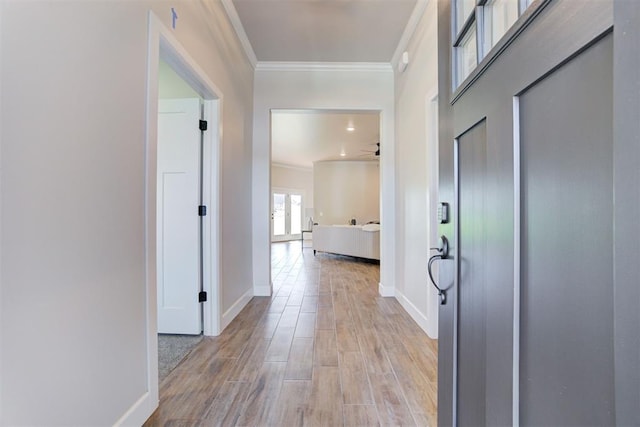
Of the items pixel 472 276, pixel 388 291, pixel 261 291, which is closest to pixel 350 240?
pixel 388 291

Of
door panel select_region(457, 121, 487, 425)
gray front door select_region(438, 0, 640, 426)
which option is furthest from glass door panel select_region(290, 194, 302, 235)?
gray front door select_region(438, 0, 640, 426)

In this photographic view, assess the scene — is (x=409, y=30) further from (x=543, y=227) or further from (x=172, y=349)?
(x=172, y=349)

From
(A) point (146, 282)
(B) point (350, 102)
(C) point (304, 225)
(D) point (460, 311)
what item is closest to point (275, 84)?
(B) point (350, 102)

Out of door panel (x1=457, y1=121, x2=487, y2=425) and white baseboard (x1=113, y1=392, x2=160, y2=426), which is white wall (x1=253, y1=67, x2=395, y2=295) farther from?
door panel (x1=457, y1=121, x2=487, y2=425)

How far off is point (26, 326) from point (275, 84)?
3420 millimetres

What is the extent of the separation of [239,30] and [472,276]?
3110 mm

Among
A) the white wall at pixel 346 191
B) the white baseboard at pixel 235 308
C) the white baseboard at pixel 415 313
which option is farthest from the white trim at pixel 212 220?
the white wall at pixel 346 191

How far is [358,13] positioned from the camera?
2719 mm

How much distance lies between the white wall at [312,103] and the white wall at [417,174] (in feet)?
0.54

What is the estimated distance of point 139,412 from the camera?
1.42 m

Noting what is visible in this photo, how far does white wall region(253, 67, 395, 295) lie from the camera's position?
3.67 meters

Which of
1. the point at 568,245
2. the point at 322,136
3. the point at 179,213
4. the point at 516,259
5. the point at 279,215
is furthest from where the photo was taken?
the point at 279,215

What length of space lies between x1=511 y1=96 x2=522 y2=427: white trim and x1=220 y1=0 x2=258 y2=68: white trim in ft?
8.95

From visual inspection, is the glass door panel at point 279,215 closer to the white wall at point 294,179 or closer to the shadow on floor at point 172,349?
the white wall at point 294,179
